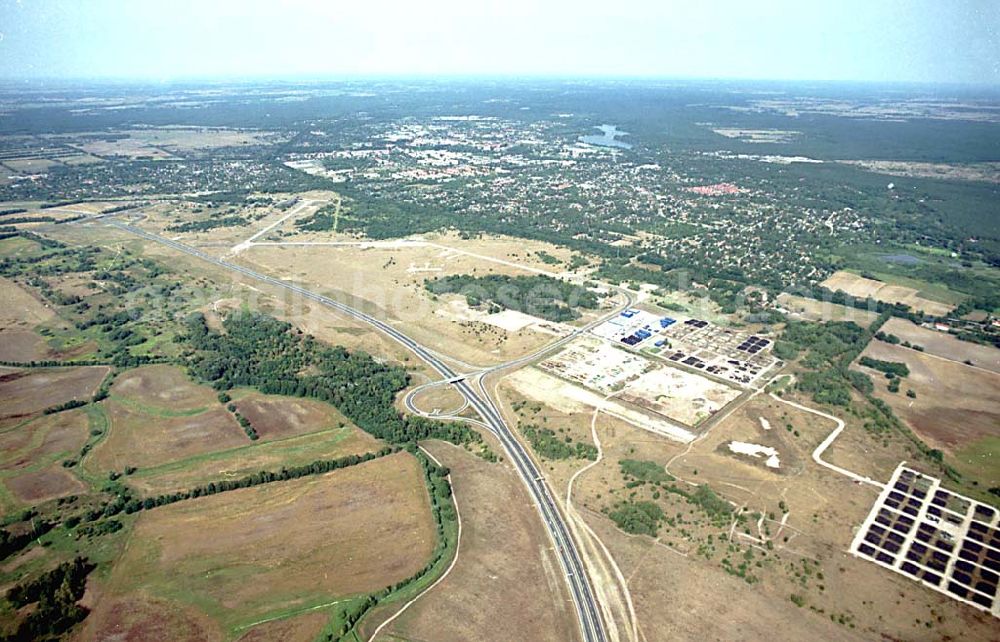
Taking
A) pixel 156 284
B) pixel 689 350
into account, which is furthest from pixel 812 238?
pixel 156 284

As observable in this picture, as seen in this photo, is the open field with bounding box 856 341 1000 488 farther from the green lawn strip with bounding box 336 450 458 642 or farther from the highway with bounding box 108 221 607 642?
the green lawn strip with bounding box 336 450 458 642

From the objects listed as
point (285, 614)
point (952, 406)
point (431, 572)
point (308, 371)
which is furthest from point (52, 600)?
point (952, 406)

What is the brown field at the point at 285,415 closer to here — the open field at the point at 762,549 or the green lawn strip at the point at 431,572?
the green lawn strip at the point at 431,572

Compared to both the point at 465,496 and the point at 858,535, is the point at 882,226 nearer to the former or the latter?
the point at 858,535

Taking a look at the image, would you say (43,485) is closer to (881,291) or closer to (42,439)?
(42,439)

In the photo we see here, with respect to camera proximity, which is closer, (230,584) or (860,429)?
(230,584)
